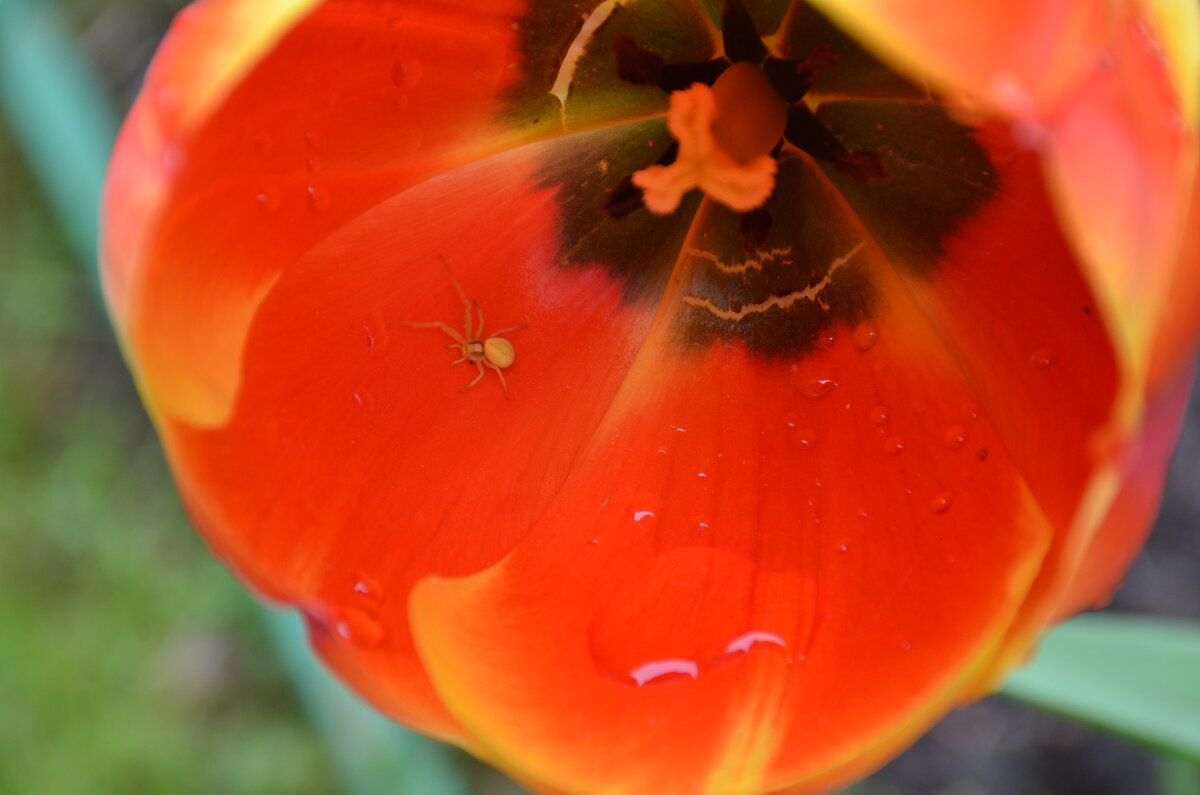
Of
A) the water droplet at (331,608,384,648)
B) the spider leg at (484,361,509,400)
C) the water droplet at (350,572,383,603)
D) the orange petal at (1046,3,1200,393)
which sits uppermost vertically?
the orange petal at (1046,3,1200,393)

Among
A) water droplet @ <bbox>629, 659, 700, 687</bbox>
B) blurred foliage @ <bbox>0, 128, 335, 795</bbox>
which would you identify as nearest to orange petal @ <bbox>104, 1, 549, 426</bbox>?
water droplet @ <bbox>629, 659, 700, 687</bbox>

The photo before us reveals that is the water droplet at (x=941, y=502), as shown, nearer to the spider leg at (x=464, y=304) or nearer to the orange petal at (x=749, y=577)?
the orange petal at (x=749, y=577)

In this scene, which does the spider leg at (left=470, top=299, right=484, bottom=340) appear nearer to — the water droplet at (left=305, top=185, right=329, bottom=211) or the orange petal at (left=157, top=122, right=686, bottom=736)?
the orange petal at (left=157, top=122, right=686, bottom=736)

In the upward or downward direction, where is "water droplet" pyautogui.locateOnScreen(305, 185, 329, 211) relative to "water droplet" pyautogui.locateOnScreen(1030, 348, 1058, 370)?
downward

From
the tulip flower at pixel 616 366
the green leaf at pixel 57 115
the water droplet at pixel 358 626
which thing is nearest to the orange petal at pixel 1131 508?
the tulip flower at pixel 616 366

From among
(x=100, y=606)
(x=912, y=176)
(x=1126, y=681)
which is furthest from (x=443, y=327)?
(x=100, y=606)

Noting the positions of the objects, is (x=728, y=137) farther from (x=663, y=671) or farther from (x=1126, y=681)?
(x=1126, y=681)

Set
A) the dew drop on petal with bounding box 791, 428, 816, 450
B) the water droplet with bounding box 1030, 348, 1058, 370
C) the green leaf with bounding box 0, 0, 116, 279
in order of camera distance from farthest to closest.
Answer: the green leaf with bounding box 0, 0, 116, 279 < the dew drop on petal with bounding box 791, 428, 816, 450 < the water droplet with bounding box 1030, 348, 1058, 370
